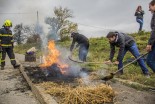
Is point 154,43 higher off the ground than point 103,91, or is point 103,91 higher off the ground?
point 154,43

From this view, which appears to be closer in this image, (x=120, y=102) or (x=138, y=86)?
(x=120, y=102)

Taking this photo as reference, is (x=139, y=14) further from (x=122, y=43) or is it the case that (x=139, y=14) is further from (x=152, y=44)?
(x=152, y=44)

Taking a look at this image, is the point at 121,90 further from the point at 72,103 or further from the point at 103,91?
the point at 72,103

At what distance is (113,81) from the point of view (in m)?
7.95

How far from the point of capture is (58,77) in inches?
341

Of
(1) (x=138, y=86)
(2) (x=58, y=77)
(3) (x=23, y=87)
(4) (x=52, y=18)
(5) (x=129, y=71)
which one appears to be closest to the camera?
(1) (x=138, y=86)

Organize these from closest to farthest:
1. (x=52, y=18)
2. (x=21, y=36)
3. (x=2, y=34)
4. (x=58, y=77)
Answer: (x=58, y=77) < (x=2, y=34) < (x=52, y=18) < (x=21, y=36)

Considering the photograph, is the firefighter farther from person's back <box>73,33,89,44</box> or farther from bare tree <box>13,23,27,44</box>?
bare tree <box>13,23,27,44</box>

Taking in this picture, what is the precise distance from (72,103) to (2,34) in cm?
Result: 735

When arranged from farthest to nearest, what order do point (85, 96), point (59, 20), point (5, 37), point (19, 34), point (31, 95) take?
point (19, 34) < point (59, 20) < point (5, 37) < point (31, 95) < point (85, 96)

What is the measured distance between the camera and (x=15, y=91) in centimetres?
724

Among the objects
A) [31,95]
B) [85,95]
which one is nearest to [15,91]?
[31,95]

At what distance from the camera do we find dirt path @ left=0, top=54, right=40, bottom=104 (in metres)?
6.22

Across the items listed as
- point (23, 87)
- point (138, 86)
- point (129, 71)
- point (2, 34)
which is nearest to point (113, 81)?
point (138, 86)
